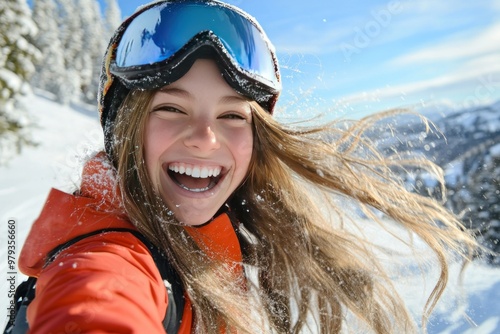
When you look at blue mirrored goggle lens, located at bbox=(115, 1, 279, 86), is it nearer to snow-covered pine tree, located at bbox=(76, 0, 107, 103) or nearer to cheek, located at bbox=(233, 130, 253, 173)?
cheek, located at bbox=(233, 130, 253, 173)

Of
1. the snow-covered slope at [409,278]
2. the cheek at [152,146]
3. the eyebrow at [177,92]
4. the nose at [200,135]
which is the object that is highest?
the eyebrow at [177,92]

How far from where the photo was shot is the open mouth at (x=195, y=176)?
6.59ft

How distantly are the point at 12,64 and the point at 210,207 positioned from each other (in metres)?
12.2

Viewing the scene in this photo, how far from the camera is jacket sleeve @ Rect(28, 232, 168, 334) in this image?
1016mm

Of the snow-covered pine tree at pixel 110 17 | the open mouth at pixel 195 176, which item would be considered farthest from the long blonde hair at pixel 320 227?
the snow-covered pine tree at pixel 110 17

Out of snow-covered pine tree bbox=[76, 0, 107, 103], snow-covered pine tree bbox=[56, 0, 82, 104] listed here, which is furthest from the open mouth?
snow-covered pine tree bbox=[76, 0, 107, 103]

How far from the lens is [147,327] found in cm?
112

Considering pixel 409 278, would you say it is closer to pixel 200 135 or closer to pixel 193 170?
pixel 193 170

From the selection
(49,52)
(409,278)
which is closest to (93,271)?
(409,278)

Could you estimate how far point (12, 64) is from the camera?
1157 centimetres

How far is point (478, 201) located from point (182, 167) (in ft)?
49.8

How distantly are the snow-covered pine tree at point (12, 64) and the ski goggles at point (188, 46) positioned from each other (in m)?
11.2

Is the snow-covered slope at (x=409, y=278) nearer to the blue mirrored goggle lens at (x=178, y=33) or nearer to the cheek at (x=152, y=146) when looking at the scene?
the cheek at (x=152, y=146)

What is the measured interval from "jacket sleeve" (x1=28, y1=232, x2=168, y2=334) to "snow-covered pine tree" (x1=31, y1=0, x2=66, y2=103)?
35106mm
